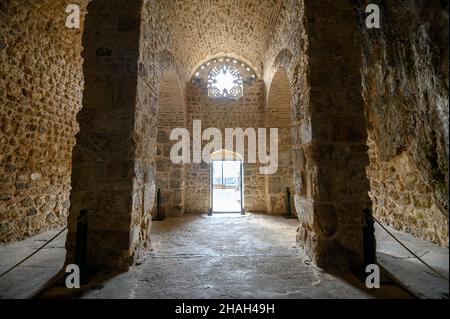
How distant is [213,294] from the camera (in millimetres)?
1743

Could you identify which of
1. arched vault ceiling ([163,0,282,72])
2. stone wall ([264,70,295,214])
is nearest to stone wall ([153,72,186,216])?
arched vault ceiling ([163,0,282,72])

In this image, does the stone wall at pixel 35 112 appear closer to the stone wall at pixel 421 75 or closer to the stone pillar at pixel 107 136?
the stone pillar at pixel 107 136

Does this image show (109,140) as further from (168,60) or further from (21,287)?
(168,60)

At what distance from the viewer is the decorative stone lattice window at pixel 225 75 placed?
6363 millimetres

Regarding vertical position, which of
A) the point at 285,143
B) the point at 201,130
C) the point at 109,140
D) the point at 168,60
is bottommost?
the point at 109,140

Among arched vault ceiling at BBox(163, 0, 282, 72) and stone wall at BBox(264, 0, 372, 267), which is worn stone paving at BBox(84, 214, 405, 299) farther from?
arched vault ceiling at BBox(163, 0, 282, 72)

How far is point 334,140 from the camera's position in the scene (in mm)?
2367

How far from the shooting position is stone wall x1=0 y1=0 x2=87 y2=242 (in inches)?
116

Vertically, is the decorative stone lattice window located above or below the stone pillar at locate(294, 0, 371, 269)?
above

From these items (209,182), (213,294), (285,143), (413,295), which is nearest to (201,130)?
(209,182)

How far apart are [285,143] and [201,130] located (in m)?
2.35

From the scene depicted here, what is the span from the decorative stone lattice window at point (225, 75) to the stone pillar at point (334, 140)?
3936mm

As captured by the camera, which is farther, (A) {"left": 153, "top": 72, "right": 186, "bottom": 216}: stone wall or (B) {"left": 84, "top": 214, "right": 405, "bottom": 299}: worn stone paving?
(A) {"left": 153, "top": 72, "right": 186, "bottom": 216}: stone wall

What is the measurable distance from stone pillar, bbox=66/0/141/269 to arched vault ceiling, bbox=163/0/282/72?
1650mm
